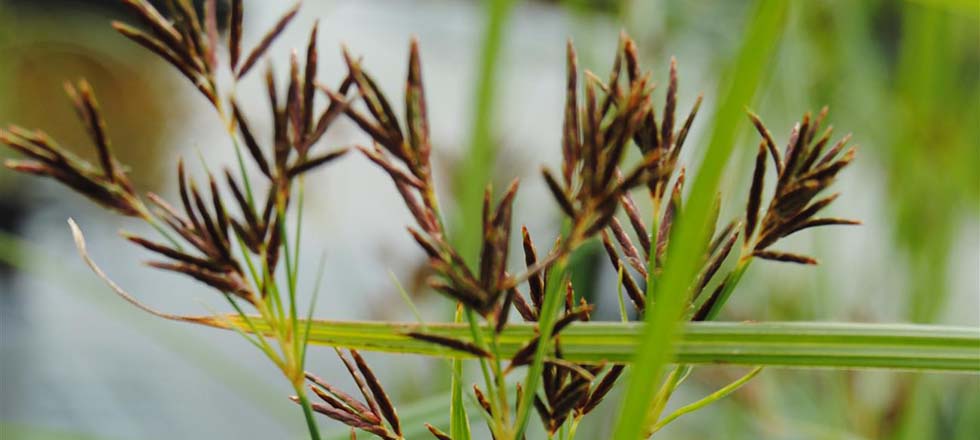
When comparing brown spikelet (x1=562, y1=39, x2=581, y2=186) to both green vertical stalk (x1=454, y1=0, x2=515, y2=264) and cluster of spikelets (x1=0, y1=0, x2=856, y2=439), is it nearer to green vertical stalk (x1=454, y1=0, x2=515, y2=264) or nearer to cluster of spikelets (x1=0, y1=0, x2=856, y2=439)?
cluster of spikelets (x1=0, y1=0, x2=856, y2=439)

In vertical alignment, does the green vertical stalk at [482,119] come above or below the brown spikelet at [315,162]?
above

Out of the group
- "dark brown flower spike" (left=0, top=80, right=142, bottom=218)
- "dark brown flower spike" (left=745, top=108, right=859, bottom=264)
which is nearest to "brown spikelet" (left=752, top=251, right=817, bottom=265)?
"dark brown flower spike" (left=745, top=108, right=859, bottom=264)

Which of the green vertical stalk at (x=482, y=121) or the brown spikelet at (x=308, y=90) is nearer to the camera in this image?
the brown spikelet at (x=308, y=90)

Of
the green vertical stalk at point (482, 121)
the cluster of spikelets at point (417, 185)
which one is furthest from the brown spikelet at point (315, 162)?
the green vertical stalk at point (482, 121)

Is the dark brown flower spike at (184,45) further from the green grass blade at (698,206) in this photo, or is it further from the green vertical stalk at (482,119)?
the green vertical stalk at (482,119)

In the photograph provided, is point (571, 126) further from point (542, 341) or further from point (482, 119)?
point (482, 119)

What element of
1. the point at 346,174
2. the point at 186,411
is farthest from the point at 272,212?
the point at 346,174
